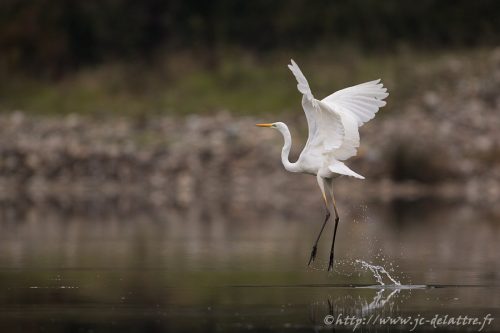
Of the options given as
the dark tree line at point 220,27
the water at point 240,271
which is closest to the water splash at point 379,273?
the water at point 240,271

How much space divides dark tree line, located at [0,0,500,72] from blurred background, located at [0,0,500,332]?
64 millimetres

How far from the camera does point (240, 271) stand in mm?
13656

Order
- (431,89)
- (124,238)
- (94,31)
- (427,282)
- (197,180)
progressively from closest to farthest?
1. (427,282)
2. (124,238)
3. (197,180)
4. (431,89)
5. (94,31)

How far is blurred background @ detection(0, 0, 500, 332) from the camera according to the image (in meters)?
14.0

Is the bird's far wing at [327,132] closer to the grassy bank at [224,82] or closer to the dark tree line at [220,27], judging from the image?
the grassy bank at [224,82]

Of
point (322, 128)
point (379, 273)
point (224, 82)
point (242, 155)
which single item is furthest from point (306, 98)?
point (224, 82)

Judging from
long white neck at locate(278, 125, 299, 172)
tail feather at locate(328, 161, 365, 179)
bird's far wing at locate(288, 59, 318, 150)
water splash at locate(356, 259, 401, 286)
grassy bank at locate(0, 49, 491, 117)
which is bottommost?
water splash at locate(356, 259, 401, 286)

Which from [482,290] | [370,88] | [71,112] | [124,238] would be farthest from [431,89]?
[482,290]

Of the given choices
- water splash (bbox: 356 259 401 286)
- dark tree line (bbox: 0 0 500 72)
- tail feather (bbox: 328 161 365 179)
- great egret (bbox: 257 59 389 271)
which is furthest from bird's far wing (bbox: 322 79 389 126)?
dark tree line (bbox: 0 0 500 72)

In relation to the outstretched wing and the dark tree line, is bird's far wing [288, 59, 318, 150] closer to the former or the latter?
the outstretched wing

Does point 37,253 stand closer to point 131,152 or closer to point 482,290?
point 482,290

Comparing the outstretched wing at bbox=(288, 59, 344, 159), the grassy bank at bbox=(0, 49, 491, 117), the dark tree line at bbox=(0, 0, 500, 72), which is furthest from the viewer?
the dark tree line at bbox=(0, 0, 500, 72)

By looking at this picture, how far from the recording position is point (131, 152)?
30.6m

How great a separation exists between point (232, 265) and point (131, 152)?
16.6m
